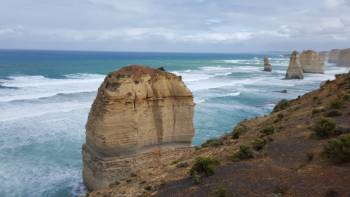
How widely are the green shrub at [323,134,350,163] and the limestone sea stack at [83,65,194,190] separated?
8.07m

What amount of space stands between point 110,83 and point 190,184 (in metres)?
8.27

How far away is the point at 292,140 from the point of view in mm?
14094

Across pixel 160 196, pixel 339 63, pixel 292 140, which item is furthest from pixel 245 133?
pixel 339 63

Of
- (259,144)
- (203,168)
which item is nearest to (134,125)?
(259,144)

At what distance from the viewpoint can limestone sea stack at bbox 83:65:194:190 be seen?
17.8 metres

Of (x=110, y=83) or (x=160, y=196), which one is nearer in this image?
(x=160, y=196)

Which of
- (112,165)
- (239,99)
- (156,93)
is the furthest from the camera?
(239,99)

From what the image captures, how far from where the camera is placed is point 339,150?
10.7 m

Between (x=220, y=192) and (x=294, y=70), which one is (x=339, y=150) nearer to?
(x=220, y=192)

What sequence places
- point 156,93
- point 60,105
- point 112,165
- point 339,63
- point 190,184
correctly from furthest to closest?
point 339,63 → point 60,105 → point 156,93 → point 112,165 → point 190,184

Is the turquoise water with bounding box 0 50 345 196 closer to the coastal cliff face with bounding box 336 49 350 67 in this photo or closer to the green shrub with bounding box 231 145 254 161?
the green shrub with bounding box 231 145 254 161

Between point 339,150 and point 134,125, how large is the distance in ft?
34.4

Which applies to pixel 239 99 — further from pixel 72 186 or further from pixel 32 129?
pixel 72 186

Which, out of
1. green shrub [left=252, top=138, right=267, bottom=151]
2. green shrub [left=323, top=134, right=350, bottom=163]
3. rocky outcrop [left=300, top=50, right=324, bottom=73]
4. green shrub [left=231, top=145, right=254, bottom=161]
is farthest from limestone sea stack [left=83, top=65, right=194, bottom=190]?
rocky outcrop [left=300, top=50, right=324, bottom=73]
